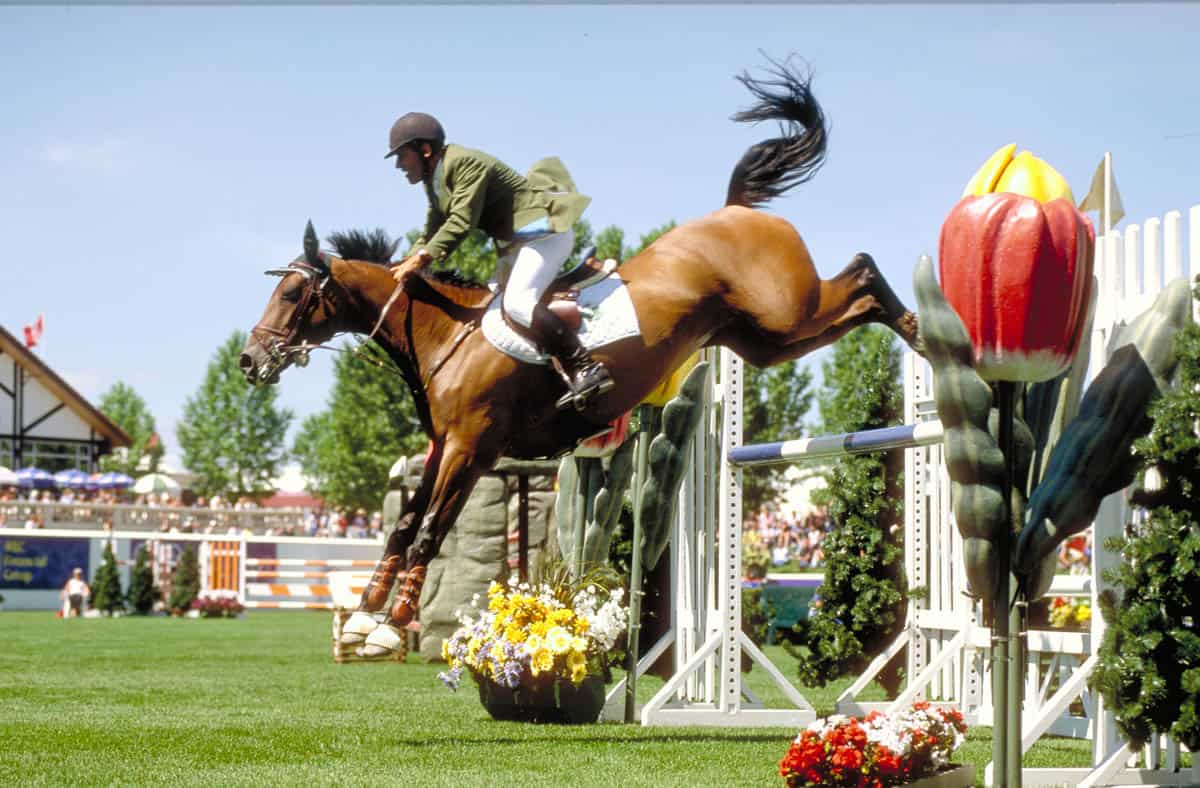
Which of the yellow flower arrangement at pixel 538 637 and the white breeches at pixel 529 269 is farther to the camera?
the yellow flower arrangement at pixel 538 637

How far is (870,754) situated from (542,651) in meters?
2.77

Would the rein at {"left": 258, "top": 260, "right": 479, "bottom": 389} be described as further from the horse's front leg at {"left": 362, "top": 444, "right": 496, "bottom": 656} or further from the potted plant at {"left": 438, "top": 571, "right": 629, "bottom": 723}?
the potted plant at {"left": 438, "top": 571, "right": 629, "bottom": 723}

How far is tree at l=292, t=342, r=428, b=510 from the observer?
39.5m

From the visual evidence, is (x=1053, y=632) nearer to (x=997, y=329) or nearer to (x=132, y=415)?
(x=997, y=329)

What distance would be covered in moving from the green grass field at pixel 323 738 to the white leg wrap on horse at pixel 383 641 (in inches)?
19.0

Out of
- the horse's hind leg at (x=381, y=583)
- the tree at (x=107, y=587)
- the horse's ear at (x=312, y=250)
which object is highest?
the horse's ear at (x=312, y=250)

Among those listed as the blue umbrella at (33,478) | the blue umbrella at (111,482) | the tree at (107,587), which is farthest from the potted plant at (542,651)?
the blue umbrella at (111,482)

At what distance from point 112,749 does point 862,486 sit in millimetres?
4581

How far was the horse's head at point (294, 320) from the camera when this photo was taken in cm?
516

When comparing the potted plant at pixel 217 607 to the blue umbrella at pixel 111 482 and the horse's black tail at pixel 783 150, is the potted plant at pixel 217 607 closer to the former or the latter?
the blue umbrella at pixel 111 482

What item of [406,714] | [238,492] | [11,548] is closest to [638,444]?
[406,714]

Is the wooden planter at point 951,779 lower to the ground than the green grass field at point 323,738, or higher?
higher

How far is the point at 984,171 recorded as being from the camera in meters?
4.84

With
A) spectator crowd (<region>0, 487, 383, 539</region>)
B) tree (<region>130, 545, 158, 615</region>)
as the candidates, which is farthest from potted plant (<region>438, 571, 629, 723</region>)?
spectator crowd (<region>0, 487, 383, 539</region>)
